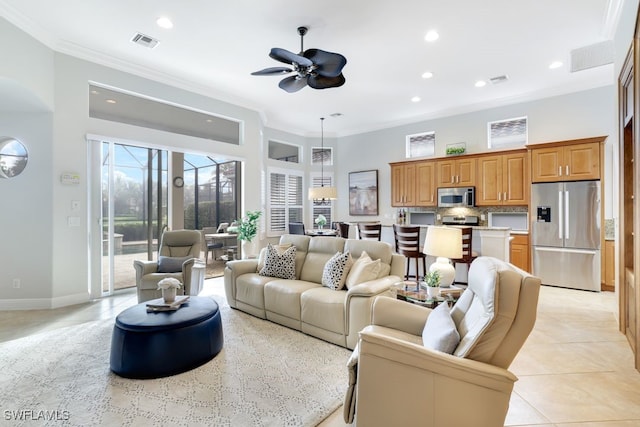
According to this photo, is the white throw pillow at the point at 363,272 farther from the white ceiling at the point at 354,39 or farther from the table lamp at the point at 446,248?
the white ceiling at the point at 354,39

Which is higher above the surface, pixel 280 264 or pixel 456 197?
pixel 456 197

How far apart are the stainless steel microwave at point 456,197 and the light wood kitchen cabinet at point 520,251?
1063 millimetres

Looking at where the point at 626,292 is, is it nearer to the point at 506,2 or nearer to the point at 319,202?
the point at 506,2

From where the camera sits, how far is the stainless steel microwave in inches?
243

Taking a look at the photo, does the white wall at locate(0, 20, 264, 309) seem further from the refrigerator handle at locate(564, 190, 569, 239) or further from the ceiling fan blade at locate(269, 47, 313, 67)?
the refrigerator handle at locate(564, 190, 569, 239)

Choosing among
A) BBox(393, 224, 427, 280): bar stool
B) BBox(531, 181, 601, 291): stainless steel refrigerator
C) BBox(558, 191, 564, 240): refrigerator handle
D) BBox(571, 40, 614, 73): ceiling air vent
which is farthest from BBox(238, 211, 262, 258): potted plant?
BBox(571, 40, 614, 73): ceiling air vent

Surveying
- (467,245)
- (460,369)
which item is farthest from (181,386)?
(467,245)

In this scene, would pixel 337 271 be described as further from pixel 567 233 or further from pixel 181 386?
pixel 567 233

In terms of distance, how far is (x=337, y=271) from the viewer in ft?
10.7

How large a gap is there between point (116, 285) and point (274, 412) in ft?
13.6

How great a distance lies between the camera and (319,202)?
8.52m

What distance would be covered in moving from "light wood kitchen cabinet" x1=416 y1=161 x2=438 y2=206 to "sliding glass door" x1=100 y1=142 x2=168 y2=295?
204 inches

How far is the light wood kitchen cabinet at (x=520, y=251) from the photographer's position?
532cm

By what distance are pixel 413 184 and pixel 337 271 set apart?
14.4ft
